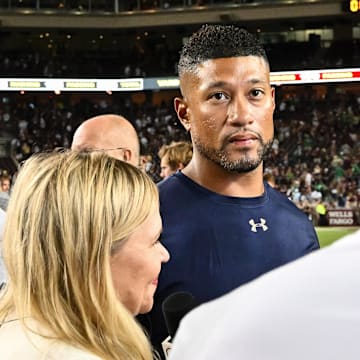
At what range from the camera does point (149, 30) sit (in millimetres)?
22109

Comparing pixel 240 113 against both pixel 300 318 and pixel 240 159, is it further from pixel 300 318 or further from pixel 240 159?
pixel 300 318

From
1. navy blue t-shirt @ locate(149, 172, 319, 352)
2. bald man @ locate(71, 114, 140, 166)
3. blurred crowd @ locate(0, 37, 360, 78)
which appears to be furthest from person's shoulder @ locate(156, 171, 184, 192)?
blurred crowd @ locate(0, 37, 360, 78)

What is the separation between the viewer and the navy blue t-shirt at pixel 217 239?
1.54 metres

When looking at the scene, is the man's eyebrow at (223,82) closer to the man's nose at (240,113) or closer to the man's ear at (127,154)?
the man's nose at (240,113)

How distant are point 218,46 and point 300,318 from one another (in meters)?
1.36

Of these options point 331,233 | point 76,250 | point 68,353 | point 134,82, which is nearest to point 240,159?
point 76,250

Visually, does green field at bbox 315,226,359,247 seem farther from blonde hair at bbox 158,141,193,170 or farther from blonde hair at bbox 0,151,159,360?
blonde hair at bbox 0,151,159,360

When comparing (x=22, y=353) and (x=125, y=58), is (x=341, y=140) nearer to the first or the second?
(x=125, y=58)

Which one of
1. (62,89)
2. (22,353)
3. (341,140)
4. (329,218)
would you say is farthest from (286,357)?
(62,89)

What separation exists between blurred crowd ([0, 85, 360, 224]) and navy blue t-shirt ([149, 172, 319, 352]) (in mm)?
13460

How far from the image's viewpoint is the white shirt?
1.04ft

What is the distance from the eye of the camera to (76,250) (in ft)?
3.64

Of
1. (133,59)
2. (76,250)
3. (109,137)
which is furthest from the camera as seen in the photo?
(133,59)

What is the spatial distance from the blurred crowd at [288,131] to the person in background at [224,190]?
44.2ft
